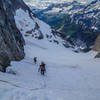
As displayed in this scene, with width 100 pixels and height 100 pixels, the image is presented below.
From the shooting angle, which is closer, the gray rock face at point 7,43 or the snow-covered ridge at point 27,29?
the gray rock face at point 7,43

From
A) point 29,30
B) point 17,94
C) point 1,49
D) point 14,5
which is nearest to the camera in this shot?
point 17,94

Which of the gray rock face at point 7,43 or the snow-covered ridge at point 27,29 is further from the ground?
the gray rock face at point 7,43

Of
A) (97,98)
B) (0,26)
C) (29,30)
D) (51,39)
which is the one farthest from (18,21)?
(97,98)

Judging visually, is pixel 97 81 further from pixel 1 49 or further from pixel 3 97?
pixel 3 97

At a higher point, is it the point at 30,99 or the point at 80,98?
the point at 30,99

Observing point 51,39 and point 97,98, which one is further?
point 51,39

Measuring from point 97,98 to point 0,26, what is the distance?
53.4 ft

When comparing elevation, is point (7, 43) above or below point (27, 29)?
above

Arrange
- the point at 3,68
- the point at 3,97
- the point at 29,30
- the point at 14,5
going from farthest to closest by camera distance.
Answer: the point at 14,5, the point at 29,30, the point at 3,68, the point at 3,97

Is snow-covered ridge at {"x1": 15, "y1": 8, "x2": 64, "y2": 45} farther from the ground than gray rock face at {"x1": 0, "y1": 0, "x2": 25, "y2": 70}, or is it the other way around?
gray rock face at {"x1": 0, "y1": 0, "x2": 25, "y2": 70}

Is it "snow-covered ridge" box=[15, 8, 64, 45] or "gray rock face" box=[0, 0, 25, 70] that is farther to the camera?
"snow-covered ridge" box=[15, 8, 64, 45]

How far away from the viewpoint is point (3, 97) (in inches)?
358

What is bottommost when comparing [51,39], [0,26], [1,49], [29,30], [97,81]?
[51,39]

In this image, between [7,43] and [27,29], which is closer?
[7,43]
